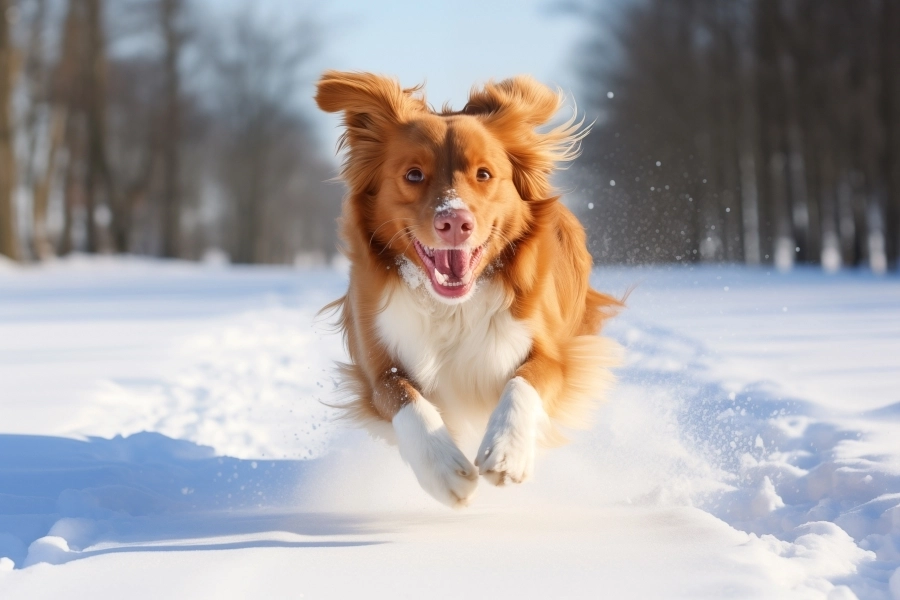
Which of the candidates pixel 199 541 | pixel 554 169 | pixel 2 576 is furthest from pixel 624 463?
pixel 2 576

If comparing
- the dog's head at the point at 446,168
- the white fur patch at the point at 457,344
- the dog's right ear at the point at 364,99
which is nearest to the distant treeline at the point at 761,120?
the dog's head at the point at 446,168

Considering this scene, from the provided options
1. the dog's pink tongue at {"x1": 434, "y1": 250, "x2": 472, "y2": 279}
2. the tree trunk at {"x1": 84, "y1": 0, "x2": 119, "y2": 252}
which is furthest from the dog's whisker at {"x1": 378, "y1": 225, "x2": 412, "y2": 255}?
the tree trunk at {"x1": 84, "y1": 0, "x2": 119, "y2": 252}

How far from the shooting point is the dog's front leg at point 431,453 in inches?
142

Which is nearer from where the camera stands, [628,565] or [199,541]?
[628,565]

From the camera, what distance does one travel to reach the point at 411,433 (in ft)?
12.6

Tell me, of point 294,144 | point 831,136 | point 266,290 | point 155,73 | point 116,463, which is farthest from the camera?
point 294,144

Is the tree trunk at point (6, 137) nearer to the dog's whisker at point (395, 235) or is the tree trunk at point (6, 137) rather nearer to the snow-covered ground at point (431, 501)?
the snow-covered ground at point (431, 501)

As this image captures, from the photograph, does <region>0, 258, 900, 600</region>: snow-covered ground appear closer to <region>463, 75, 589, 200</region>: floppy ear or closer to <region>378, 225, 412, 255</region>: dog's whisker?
<region>378, 225, 412, 255</region>: dog's whisker

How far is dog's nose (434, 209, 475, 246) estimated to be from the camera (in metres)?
3.86

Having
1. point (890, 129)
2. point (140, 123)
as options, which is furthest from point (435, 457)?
point (140, 123)

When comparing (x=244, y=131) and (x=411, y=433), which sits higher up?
(x=411, y=433)

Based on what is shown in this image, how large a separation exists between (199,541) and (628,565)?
57.2 inches

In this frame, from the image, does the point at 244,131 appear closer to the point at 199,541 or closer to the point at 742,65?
the point at 742,65

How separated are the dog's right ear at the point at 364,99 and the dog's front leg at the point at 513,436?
52.5 inches
